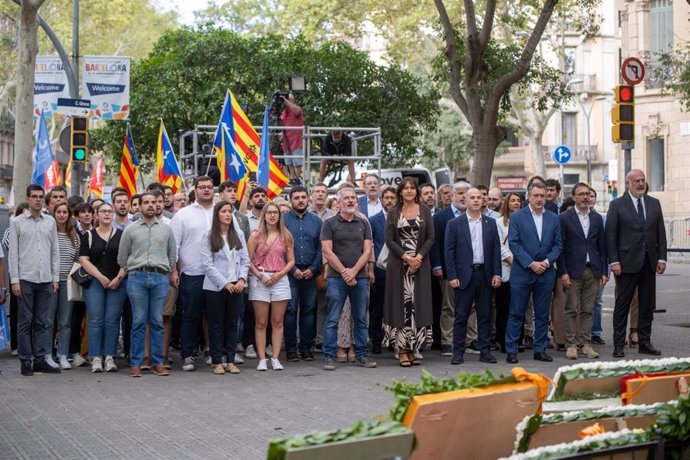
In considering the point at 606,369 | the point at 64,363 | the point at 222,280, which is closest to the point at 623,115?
the point at 222,280

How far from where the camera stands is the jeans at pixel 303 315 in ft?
45.3

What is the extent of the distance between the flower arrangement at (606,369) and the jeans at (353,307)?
281 inches

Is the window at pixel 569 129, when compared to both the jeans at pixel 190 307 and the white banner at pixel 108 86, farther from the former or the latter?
the jeans at pixel 190 307

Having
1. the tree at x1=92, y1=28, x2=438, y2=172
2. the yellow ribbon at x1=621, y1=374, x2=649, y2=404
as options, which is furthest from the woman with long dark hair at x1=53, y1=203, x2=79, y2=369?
the tree at x1=92, y1=28, x2=438, y2=172

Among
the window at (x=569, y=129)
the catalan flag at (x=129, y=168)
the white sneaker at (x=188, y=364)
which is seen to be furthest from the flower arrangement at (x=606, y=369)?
the window at (x=569, y=129)

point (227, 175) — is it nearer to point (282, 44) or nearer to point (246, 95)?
point (246, 95)

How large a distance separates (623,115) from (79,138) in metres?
10.1

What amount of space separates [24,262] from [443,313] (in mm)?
5134

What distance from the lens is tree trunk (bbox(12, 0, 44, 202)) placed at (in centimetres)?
2006

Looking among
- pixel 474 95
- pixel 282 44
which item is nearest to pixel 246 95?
pixel 282 44

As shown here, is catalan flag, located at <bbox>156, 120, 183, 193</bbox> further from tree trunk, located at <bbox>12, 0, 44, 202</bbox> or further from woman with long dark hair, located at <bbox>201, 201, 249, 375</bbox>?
woman with long dark hair, located at <bbox>201, 201, 249, 375</bbox>

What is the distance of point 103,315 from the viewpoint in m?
13.0

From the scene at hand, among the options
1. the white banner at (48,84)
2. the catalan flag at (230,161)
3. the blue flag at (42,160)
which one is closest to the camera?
the catalan flag at (230,161)

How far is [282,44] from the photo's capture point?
99.1 feet
